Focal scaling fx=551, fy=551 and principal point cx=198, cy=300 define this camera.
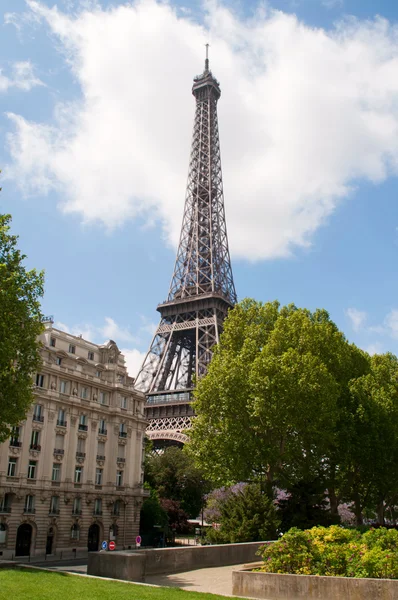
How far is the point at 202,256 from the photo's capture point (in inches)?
3989

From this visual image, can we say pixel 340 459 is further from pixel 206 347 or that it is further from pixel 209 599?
pixel 206 347

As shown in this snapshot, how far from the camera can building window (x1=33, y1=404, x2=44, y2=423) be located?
156ft

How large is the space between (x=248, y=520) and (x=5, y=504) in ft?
83.5

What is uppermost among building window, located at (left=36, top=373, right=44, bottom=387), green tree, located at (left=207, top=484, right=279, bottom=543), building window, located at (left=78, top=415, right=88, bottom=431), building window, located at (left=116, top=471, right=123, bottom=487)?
building window, located at (left=36, top=373, right=44, bottom=387)

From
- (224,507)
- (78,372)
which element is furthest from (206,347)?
(224,507)

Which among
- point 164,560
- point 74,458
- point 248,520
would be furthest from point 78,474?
point 164,560

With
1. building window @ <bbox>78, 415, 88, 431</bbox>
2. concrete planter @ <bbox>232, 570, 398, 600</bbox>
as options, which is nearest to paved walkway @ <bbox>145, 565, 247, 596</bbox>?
concrete planter @ <bbox>232, 570, 398, 600</bbox>

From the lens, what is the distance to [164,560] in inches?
783

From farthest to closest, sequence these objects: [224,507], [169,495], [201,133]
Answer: [201,133] < [169,495] < [224,507]

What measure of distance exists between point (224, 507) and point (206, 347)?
5640 centimetres

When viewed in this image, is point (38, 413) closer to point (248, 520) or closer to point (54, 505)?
point (54, 505)

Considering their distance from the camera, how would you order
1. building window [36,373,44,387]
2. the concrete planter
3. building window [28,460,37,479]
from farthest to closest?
1. building window [36,373,44,387]
2. building window [28,460,37,479]
3. the concrete planter

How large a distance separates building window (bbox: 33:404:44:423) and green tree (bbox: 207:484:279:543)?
79.8 feet

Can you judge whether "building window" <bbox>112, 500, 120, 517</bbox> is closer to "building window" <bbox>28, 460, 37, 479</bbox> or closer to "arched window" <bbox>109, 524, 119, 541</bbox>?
"arched window" <bbox>109, 524, 119, 541</bbox>
